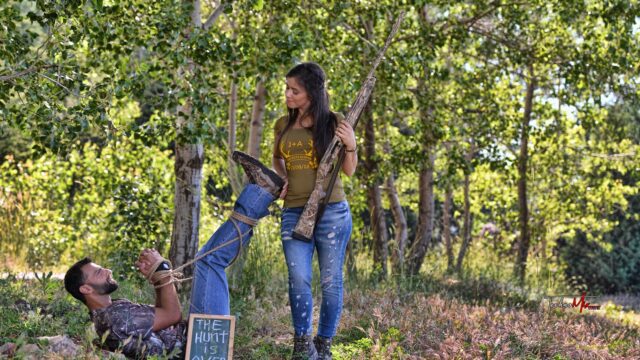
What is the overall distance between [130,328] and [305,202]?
1.18 meters

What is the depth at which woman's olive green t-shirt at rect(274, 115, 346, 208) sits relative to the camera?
477 centimetres

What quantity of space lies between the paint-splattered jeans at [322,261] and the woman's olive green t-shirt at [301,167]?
58mm

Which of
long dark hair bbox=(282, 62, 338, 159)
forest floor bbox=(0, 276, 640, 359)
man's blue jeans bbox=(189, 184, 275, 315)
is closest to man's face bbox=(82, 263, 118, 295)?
forest floor bbox=(0, 276, 640, 359)

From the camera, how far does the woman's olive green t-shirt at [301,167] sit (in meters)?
4.77

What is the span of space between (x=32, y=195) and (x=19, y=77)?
255 inches

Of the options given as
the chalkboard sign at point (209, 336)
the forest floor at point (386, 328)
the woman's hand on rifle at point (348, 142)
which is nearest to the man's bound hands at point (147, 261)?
the chalkboard sign at point (209, 336)

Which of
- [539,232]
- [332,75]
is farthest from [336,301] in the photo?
[539,232]

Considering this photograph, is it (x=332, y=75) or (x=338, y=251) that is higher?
(x=332, y=75)

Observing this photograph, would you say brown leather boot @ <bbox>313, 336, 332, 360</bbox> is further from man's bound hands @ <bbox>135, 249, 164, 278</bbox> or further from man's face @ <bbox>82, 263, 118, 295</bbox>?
man's face @ <bbox>82, 263, 118, 295</bbox>

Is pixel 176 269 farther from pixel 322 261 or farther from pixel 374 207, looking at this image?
pixel 374 207

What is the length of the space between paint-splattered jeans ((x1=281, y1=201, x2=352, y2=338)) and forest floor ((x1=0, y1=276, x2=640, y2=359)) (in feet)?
1.95

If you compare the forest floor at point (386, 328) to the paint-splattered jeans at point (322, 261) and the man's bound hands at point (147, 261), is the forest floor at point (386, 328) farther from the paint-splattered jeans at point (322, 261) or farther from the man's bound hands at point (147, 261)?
the paint-splattered jeans at point (322, 261)

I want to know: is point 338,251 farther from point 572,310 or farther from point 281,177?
point 572,310

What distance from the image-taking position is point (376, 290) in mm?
7742
